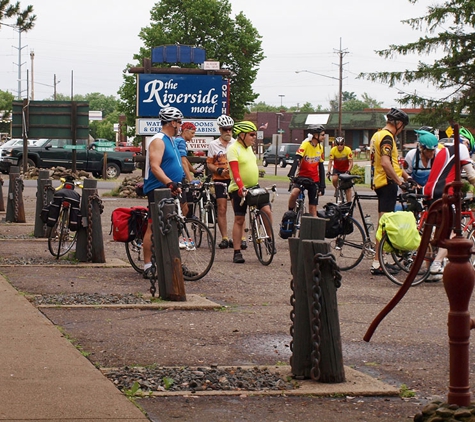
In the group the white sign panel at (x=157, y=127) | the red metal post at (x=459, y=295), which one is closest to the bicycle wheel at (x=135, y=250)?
the red metal post at (x=459, y=295)

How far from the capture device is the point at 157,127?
2741cm

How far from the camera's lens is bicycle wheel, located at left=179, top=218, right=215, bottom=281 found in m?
11.1

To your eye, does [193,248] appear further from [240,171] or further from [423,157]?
[423,157]

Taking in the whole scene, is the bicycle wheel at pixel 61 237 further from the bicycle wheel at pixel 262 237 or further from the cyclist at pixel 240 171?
the bicycle wheel at pixel 262 237

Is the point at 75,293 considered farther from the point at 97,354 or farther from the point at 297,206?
the point at 297,206

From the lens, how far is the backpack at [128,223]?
1141cm

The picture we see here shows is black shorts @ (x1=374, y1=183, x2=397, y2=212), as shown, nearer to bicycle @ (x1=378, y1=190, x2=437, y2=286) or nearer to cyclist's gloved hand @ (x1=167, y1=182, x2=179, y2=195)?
bicycle @ (x1=378, y1=190, x2=437, y2=286)

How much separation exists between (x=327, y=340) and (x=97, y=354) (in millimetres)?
1736

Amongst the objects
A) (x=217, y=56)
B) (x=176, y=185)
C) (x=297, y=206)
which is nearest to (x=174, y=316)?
(x=176, y=185)

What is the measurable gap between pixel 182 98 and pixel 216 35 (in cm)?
4900

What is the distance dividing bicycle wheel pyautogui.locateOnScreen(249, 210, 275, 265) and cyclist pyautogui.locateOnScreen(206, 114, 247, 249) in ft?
5.03

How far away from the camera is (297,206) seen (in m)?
15.6

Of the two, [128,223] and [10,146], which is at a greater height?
[10,146]

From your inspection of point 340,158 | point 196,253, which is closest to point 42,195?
point 196,253
